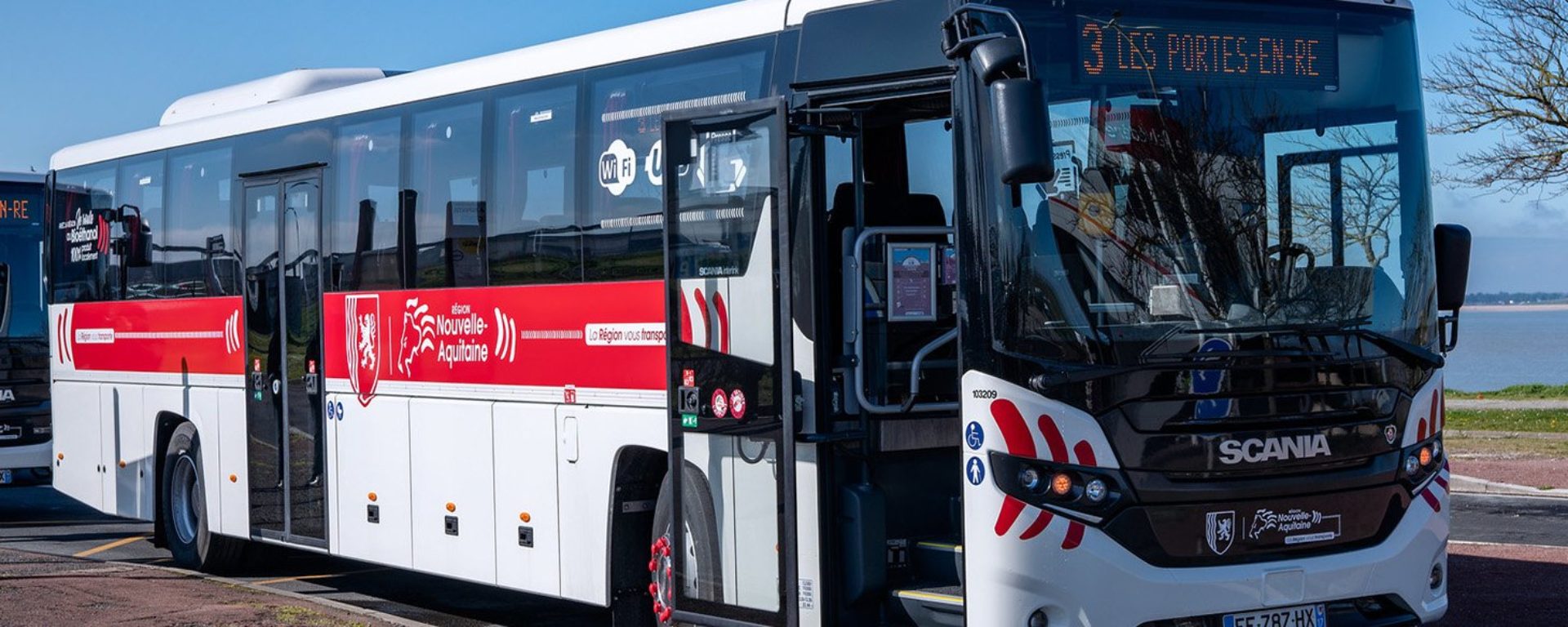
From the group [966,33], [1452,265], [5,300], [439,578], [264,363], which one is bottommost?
[439,578]

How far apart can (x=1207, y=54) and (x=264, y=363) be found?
27.9 ft

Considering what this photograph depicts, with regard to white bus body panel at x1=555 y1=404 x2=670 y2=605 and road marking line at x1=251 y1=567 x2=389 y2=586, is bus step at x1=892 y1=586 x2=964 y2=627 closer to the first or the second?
white bus body panel at x1=555 y1=404 x2=670 y2=605

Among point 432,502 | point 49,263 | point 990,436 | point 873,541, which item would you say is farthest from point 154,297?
point 990,436

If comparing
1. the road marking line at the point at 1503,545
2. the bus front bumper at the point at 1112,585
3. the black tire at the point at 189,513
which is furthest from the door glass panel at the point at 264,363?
the road marking line at the point at 1503,545

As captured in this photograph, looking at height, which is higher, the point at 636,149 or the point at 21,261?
the point at 636,149

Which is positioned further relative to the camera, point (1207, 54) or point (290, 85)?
point (290, 85)

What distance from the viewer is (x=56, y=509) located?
72.7 feet

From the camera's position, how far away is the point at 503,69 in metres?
11.7

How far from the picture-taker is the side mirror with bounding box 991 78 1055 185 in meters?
7.32

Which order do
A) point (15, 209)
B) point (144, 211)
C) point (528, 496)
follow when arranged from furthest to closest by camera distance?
point (15, 209) → point (144, 211) → point (528, 496)

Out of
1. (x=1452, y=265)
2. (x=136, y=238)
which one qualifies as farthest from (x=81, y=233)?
(x=1452, y=265)

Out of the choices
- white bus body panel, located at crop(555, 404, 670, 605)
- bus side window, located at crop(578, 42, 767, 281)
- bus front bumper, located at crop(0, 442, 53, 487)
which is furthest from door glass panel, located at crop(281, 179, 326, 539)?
bus front bumper, located at crop(0, 442, 53, 487)

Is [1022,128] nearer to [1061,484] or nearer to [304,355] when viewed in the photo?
[1061,484]

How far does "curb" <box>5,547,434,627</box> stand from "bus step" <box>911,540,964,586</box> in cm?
414
